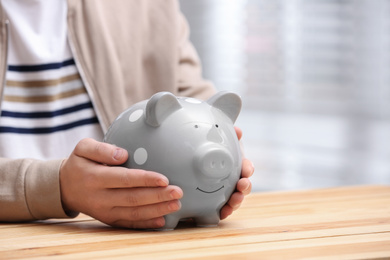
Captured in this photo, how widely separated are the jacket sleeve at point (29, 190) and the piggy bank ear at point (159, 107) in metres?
0.16

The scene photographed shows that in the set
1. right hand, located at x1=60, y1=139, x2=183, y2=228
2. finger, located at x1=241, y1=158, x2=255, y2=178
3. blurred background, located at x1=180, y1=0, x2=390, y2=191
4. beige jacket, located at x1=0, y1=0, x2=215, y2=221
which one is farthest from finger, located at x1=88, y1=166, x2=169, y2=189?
blurred background, located at x1=180, y1=0, x2=390, y2=191

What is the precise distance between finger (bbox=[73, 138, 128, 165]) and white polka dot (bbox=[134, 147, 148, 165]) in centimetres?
1

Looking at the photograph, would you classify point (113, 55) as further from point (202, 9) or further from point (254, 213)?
point (202, 9)

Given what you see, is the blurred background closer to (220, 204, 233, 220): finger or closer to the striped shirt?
Result: the striped shirt

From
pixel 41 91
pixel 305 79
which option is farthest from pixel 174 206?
pixel 305 79

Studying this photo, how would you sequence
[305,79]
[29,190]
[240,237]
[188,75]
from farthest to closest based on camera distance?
[305,79]
[188,75]
[29,190]
[240,237]

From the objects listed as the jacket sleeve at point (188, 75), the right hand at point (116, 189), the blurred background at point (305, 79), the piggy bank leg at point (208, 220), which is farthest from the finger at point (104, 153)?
the blurred background at point (305, 79)

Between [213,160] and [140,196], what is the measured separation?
84 mm

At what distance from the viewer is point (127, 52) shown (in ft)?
3.56

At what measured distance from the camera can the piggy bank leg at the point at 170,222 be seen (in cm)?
65

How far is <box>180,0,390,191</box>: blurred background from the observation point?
1975mm

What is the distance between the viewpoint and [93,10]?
1037 mm

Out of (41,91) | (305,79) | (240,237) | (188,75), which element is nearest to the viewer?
(240,237)

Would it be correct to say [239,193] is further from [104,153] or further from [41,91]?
[41,91]
